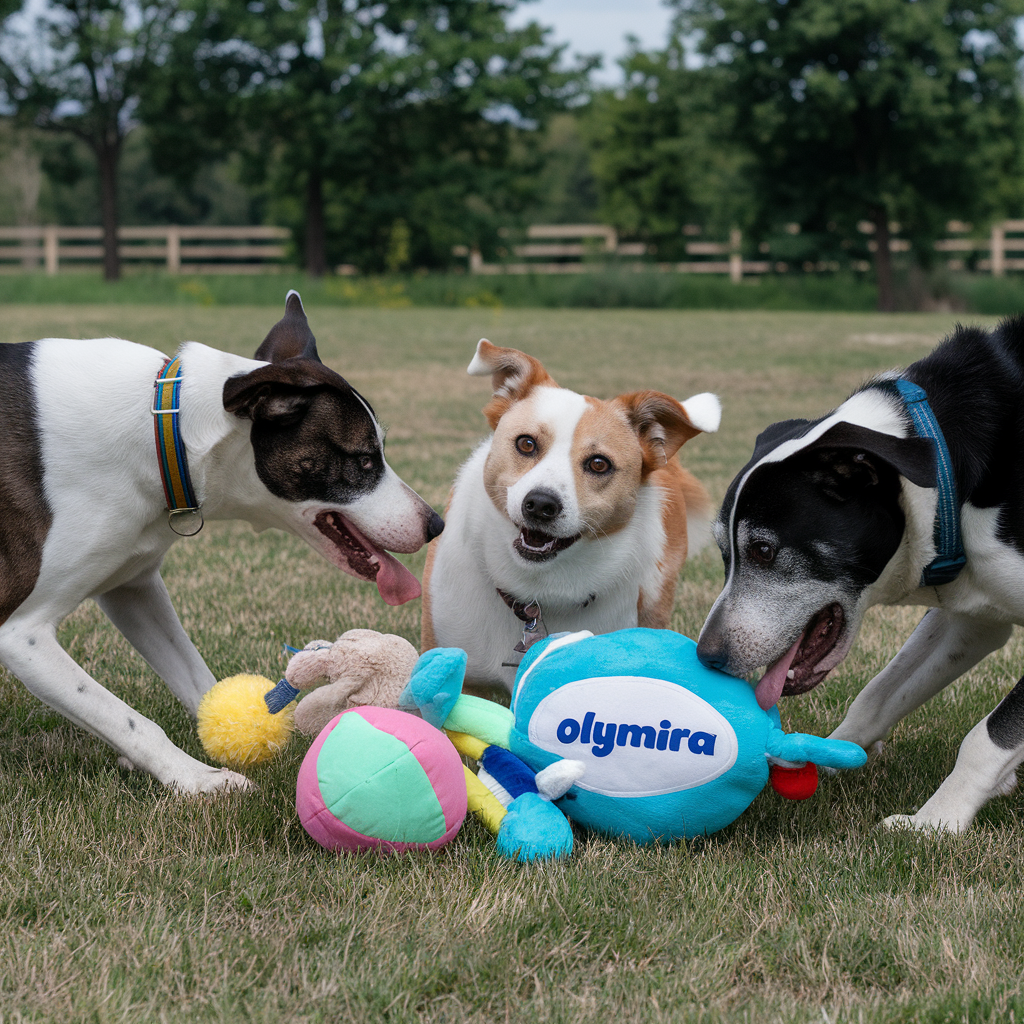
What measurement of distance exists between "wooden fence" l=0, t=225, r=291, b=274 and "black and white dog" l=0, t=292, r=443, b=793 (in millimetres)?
36083

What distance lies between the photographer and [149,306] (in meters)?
27.0

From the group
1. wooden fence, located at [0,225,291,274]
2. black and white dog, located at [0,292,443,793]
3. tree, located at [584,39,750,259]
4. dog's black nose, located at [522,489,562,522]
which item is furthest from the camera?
tree, located at [584,39,750,259]

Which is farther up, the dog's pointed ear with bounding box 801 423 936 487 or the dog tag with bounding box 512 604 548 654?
the dog's pointed ear with bounding box 801 423 936 487

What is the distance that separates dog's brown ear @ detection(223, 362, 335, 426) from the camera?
304cm

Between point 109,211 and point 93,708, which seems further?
point 109,211

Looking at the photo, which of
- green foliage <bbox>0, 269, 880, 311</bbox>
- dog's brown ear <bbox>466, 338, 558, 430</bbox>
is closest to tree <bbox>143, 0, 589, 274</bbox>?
green foliage <bbox>0, 269, 880, 311</bbox>

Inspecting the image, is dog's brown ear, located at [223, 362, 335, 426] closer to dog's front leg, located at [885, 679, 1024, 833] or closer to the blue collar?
the blue collar

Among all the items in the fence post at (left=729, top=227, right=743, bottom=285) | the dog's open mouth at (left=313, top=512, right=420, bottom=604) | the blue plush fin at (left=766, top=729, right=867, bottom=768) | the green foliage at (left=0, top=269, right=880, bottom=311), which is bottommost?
the blue plush fin at (left=766, top=729, right=867, bottom=768)

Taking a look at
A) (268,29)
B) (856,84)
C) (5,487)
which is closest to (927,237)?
(856,84)

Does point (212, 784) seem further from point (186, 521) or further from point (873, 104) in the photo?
point (873, 104)

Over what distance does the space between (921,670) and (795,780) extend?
0.93 meters

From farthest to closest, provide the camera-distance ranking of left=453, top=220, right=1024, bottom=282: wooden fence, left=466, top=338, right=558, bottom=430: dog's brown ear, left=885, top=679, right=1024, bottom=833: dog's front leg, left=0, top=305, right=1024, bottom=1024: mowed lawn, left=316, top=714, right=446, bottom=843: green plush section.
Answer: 1. left=453, top=220, right=1024, bottom=282: wooden fence
2. left=466, top=338, right=558, bottom=430: dog's brown ear
3. left=885, top=679, right=1024, bottom=833: dog's front leg
4. left=316, top=714, right=446, bottom=843: green plush section
5. left=0, top=305, right=1024, bottom=1024: mowed lawn

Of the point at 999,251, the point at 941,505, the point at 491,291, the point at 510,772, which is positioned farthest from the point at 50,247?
the point at 941,505

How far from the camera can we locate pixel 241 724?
3197 mm
